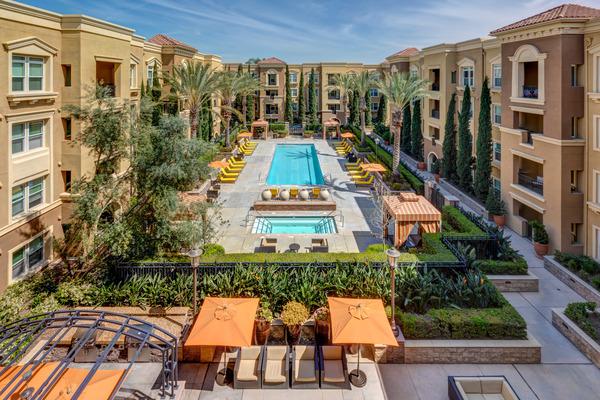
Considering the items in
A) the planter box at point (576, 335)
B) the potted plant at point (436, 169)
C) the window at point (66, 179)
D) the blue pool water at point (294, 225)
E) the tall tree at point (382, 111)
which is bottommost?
the planter box at point (576, 335)

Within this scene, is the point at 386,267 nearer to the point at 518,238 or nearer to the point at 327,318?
the point at 327,318

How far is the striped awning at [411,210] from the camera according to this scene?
20.7 meters

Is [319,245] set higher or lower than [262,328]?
higher

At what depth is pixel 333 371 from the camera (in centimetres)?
1167

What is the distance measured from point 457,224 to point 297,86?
56.6m

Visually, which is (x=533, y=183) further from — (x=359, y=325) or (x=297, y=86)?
(x=297, y=86)

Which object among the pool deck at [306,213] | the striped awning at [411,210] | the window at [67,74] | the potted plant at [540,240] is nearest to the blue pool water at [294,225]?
the pool deck at [306,213]

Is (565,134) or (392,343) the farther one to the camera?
(565,134)

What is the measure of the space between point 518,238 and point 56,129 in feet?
77.1

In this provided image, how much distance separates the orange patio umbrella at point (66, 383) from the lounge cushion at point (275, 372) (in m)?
3.92

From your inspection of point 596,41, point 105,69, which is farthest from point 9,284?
point 596,41

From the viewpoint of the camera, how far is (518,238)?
78.0 ft

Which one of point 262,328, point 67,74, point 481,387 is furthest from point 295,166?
point 481,387

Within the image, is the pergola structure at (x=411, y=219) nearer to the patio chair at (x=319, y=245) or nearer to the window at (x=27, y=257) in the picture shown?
the patio chair at (x=319, y=245)
